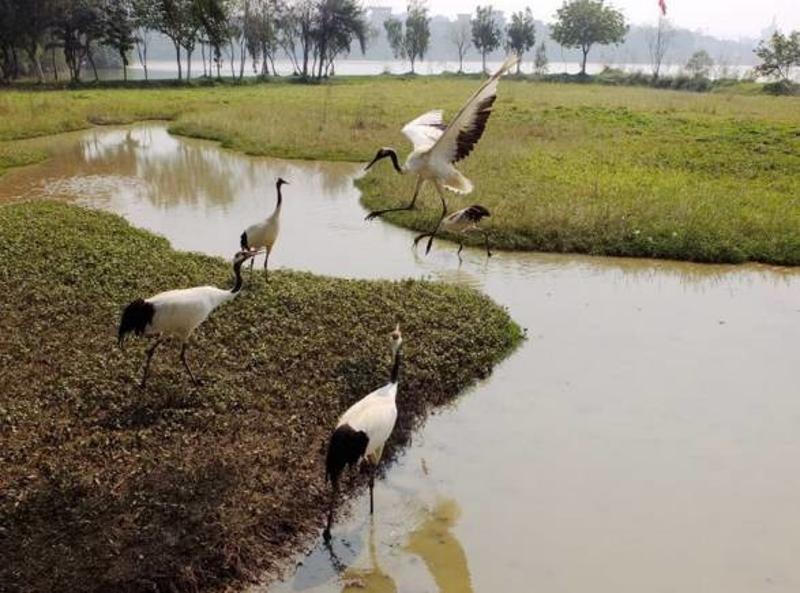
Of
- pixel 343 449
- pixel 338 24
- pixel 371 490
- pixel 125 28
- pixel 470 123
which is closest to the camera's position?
pixel 343 449

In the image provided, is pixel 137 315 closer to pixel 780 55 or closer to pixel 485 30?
pixel 780 55

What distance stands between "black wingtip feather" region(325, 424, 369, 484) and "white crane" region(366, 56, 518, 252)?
3.46m

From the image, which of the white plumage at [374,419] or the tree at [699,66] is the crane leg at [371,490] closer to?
the white plumage at [374,419]

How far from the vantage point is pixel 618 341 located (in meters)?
9.33

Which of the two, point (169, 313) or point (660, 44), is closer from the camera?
point (169, 313)

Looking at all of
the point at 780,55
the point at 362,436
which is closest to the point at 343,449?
the point at 362,436

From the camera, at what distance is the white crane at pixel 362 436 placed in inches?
214

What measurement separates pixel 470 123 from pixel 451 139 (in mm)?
447

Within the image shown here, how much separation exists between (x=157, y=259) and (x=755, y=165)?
14520 millimetres

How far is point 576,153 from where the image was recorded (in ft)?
68.3

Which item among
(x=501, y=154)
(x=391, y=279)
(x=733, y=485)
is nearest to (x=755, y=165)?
(x=501, y=154)

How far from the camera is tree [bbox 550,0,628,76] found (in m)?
73.8

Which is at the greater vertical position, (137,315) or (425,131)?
(425,131)

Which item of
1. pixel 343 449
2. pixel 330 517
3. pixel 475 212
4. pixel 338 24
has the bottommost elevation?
pixel 330 517
